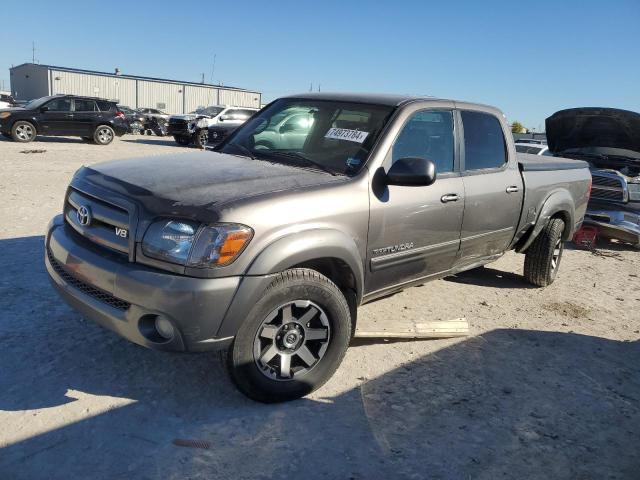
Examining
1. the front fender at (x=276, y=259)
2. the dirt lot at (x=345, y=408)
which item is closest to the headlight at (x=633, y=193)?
the dirt lot at (x=345, y=408)

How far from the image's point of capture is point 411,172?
3.26m

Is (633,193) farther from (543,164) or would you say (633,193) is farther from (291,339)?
(291,339)

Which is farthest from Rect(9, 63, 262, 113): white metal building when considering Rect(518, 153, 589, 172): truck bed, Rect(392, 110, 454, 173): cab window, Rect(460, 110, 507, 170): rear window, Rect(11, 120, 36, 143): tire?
Rect(392, 110, 454, 173): cab window

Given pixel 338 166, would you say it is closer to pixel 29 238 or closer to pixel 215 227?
pixel 215 227

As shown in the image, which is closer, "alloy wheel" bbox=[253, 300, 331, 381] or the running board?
"alloy wheel" bbox=[253, 300, 331, 381]

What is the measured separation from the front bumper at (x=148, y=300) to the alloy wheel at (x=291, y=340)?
29cm

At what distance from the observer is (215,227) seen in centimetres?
259

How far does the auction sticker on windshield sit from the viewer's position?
358 centimetres

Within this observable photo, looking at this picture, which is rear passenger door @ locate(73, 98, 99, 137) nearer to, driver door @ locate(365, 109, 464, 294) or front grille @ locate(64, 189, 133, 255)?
front grille @ locate(64, 189, 133, 255)

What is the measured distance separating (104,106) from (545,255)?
17.6 meters

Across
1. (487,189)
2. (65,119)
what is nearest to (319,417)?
(487,189)

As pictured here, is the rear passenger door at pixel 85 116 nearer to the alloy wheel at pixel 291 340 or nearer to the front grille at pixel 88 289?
the front grille at pixel 88 289

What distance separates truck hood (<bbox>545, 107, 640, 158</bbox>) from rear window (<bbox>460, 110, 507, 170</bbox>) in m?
4.25

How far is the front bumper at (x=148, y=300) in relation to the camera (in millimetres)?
2545
